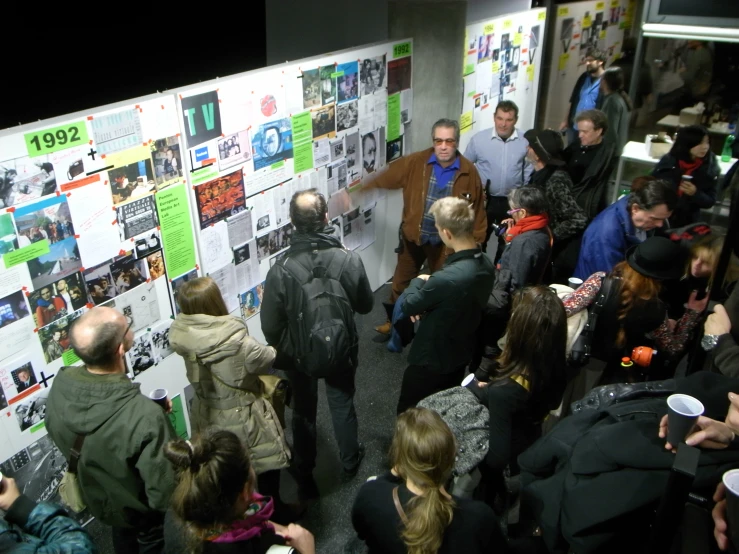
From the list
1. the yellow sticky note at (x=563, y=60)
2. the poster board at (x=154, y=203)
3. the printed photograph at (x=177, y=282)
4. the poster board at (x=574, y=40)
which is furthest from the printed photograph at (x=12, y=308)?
the yellow sticky note at (x=563, y=60)

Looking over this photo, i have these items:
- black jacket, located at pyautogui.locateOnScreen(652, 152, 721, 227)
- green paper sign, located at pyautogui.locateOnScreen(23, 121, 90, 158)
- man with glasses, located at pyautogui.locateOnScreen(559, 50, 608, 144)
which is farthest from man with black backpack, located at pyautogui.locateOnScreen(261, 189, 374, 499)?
man with glasses, located at pyautogui.locateOnScreen(559, 50, 608, 144)

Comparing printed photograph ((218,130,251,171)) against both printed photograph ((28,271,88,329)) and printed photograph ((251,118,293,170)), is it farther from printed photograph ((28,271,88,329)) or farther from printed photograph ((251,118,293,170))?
printed photograph ((28,271,88,329))

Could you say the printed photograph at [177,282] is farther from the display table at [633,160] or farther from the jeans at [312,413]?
the display table at [633,160]

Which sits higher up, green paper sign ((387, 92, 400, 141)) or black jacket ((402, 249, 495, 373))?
green paper sign ((387, 92, 400, 141))

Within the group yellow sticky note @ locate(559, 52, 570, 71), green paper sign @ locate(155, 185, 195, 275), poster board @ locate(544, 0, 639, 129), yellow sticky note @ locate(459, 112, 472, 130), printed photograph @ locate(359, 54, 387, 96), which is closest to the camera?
green paper sign @ locate(155, 185, 195, 275)

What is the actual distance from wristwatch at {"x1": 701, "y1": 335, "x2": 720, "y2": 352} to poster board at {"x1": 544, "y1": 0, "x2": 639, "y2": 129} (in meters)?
5.26

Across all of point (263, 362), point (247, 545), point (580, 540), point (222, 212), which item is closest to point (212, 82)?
point (222, 212)

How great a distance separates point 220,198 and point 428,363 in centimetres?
137

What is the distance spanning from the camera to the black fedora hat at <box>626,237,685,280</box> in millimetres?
2633

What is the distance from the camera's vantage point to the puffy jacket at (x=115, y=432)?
2.02 m

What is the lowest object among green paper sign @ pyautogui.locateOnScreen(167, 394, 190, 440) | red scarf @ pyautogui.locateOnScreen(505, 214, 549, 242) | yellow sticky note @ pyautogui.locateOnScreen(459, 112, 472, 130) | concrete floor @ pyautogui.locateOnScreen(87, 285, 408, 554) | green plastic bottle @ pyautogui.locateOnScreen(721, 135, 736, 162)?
concrete floor @ pyautogui.locateOnScreen(87, 285, 408, 554)

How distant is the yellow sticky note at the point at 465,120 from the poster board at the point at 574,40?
2079 mm

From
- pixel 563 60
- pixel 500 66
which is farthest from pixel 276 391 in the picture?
pixel 563 60

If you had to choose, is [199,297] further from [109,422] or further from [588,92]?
[588,92]
